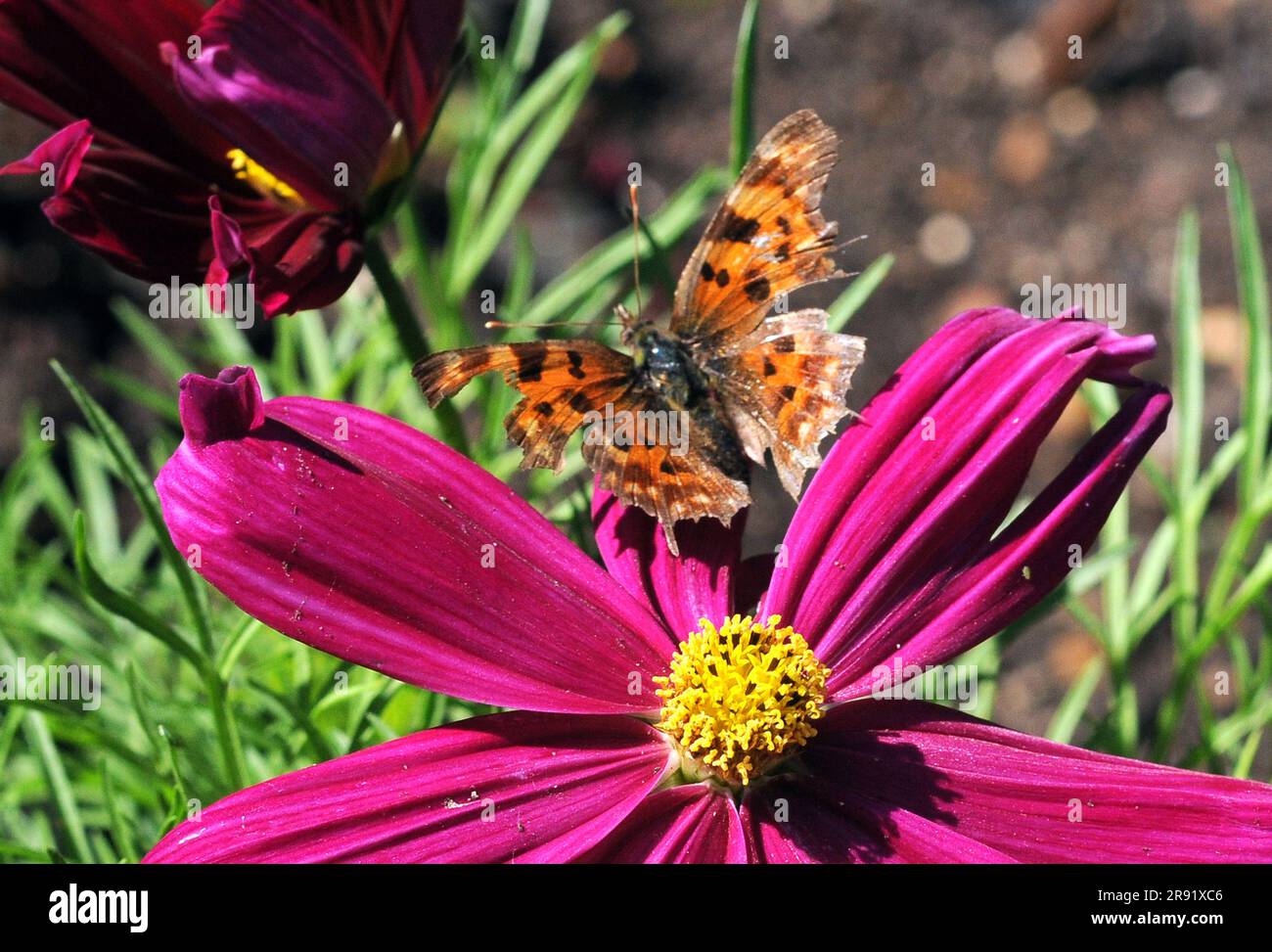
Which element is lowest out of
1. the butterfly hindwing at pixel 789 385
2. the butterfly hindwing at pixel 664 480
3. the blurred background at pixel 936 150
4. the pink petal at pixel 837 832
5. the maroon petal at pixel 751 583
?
the pink petal at pixel 837 832

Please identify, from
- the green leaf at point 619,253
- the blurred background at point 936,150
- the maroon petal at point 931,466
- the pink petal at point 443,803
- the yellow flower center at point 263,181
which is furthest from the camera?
the blurred background at point 936,150

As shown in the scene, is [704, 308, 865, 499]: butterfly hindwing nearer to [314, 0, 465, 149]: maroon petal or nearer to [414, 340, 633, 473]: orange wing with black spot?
[414, 340, 633, 473]: orange wing with black spot

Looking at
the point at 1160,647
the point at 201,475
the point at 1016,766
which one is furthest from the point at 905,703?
the point at 1160,647

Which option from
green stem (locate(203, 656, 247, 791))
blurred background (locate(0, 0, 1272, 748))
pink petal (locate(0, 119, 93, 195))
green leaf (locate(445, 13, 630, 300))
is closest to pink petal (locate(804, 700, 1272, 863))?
green stem (locate(203, 656, 247, 791))

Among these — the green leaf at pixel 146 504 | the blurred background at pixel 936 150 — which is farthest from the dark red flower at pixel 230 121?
the blurred background at pixel 936 150

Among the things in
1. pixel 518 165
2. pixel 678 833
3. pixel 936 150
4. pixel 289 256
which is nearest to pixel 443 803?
pixel 678 833

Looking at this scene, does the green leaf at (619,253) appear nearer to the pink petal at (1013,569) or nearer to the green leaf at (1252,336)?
the green leaf at (1252,336)

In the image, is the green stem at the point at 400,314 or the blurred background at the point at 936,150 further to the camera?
the blurred background at the point at 936,150
